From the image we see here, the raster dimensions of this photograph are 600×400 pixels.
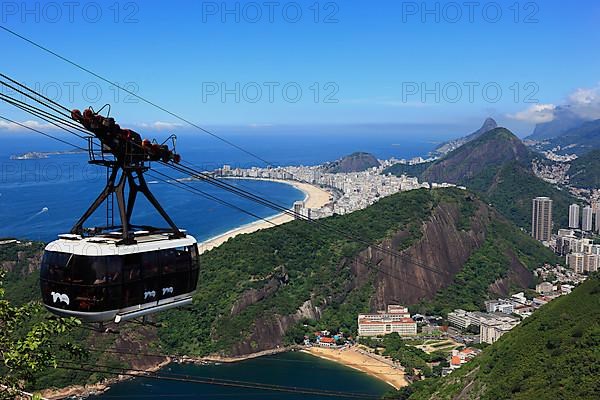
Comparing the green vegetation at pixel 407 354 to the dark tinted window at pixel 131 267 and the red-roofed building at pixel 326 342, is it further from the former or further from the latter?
the dark tinted window at pixel 131 267

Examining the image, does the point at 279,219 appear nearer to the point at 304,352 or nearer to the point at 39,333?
the point at 304,352

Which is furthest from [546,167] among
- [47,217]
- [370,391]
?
[370,391]

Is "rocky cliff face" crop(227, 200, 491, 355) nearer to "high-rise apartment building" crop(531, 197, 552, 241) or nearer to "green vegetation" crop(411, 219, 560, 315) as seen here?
"green vegetation" crop(411, 219, 560, 315)

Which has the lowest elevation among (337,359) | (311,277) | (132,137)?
(337,359)

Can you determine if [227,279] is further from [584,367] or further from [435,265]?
[584,367]

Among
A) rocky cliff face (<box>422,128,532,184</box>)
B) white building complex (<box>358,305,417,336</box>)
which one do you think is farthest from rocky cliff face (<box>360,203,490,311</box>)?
rocky cliff face (<box>422,128,532,184</box>)

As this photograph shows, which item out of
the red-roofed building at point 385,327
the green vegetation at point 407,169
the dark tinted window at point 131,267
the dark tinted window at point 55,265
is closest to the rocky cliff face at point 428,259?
the red-roofed building at point 385,327
